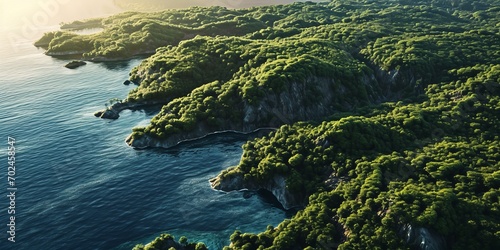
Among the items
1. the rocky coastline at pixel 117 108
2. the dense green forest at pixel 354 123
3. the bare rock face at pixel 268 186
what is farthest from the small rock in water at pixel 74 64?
the bare rock face at pixel 268 186

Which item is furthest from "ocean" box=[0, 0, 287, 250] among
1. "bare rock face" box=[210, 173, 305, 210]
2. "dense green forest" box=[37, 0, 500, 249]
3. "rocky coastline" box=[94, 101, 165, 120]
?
"dense green forest" box=[37, 0, 500, 249]

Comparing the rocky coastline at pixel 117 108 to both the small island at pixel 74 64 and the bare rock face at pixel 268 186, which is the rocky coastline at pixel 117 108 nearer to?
the bare rock face at pixel 268 186

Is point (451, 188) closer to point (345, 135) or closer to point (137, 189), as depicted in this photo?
point (345, 135)

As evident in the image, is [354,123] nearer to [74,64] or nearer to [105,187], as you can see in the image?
[105,187]

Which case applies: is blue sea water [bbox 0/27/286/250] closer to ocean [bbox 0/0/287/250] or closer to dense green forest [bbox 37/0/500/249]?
ocean [bbox 0/0/287/250]

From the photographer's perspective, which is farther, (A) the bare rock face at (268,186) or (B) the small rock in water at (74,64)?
(B) the small rock in water at (74,64)

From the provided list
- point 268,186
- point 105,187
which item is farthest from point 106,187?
point 268,186
